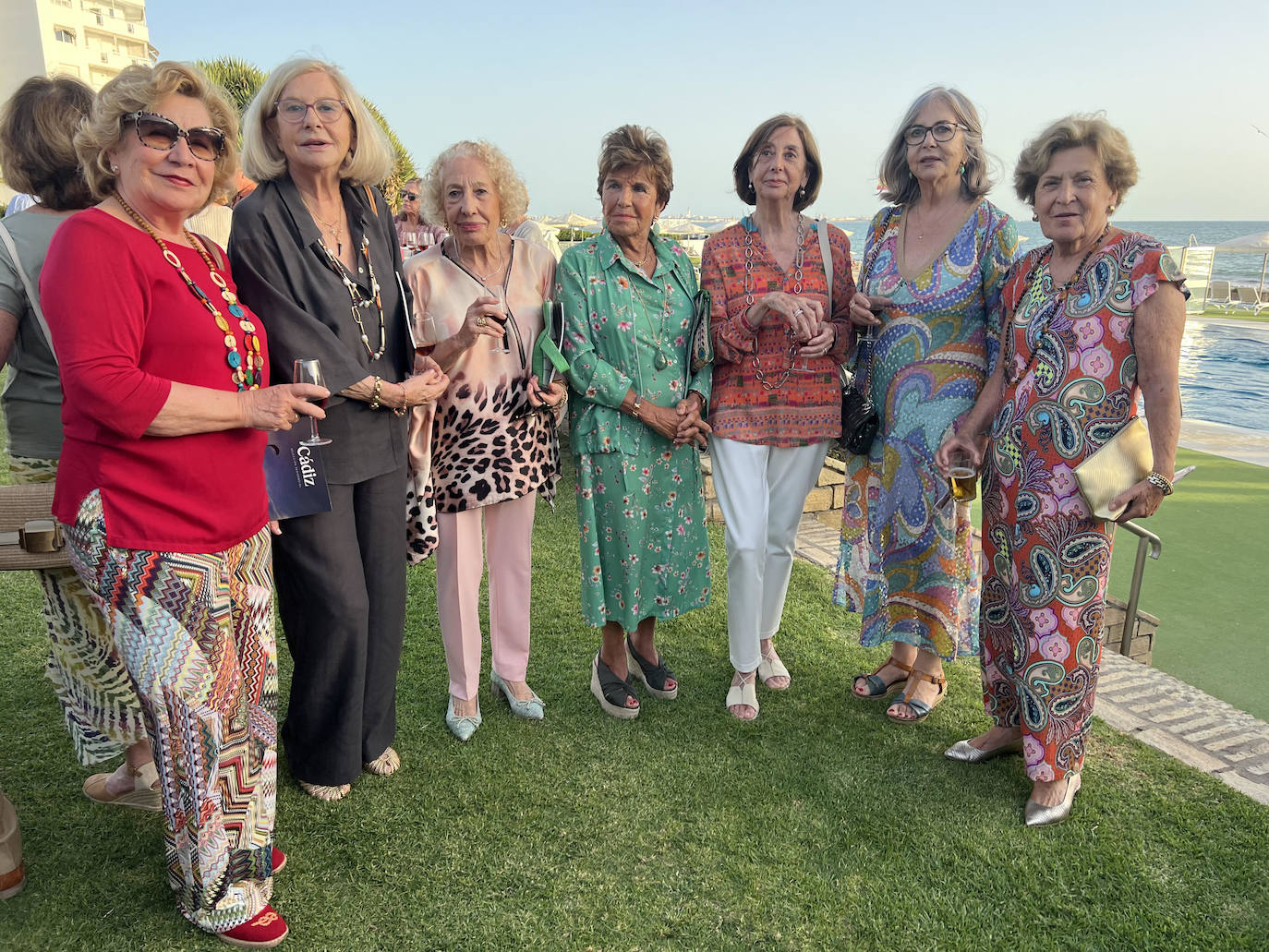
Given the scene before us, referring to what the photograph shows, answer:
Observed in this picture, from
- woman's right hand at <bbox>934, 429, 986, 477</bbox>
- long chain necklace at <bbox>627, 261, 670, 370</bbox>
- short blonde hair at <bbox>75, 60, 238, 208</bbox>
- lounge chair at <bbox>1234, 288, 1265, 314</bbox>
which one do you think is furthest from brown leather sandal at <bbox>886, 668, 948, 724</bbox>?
lounge chair at <bbox>1234, 288, 1265, 314</bbox>

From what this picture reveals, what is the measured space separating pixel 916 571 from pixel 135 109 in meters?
3.08

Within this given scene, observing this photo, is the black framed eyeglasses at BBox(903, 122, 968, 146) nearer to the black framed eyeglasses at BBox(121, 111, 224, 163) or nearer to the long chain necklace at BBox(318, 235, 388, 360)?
the long chain necklace at BBox(318, 235, 388, 360)

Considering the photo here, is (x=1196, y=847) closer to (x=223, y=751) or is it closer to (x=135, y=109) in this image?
(x=223, y=751)

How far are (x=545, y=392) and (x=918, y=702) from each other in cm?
210

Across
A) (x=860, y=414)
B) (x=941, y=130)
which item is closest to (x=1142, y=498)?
(x=860, y=414)

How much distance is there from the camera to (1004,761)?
319 centimetres

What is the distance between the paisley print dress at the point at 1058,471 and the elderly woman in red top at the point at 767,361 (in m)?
0.74

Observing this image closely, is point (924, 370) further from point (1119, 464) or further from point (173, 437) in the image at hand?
point (173, 437)

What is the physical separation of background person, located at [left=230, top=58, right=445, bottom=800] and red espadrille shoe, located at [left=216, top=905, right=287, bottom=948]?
0.63 meters

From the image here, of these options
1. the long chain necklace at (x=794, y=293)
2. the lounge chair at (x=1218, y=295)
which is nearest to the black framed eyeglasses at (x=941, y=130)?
the long chain necklace at (x=794, y=293)

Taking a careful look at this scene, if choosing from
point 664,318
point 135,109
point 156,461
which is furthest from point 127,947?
point 664,318

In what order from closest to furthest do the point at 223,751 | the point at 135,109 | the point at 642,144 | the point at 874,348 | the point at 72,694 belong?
the point at 135,109 → the point at 223,751 → the point at 72,694 → the point at 642,144 → the point at 874,348

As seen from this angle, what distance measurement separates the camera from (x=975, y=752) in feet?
10.4

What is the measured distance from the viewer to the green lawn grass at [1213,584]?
170 inches
